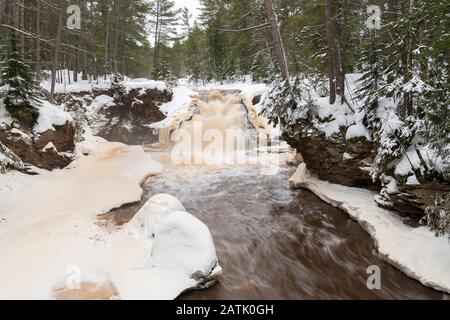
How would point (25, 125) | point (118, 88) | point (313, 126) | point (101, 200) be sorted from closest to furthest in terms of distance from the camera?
point (101, 200) → point (313, 126) → point (25, 125) → point (118, 88)

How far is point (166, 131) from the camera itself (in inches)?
728

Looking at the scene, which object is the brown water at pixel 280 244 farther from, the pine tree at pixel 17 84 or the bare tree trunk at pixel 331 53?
the pine tree at pixel 17 84

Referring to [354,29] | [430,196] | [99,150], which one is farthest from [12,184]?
[354,29]

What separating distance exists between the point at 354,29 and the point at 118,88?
16137 mm

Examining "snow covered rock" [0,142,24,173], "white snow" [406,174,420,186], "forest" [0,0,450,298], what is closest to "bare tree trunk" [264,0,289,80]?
"forest" [0,0,450,298]

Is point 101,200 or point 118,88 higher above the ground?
point 118,88

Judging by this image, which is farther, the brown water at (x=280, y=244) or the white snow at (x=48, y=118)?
the white snow at (x=48, y=118)

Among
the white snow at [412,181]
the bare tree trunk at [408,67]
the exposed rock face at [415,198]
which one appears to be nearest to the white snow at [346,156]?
the exposed rock face at [415,198]

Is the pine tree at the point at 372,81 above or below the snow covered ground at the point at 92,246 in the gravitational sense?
above

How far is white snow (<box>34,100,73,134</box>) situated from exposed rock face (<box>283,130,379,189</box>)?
8799 millimetres

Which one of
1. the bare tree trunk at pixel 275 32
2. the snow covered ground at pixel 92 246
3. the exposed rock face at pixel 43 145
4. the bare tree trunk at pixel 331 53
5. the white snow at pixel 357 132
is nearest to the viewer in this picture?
the snow covered ground at pixel 92 246

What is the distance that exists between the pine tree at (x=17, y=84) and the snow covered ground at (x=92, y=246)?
2.73 m

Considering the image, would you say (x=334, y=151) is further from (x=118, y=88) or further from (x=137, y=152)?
(x=118, y=88)

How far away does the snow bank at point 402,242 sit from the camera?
17.9 feet
